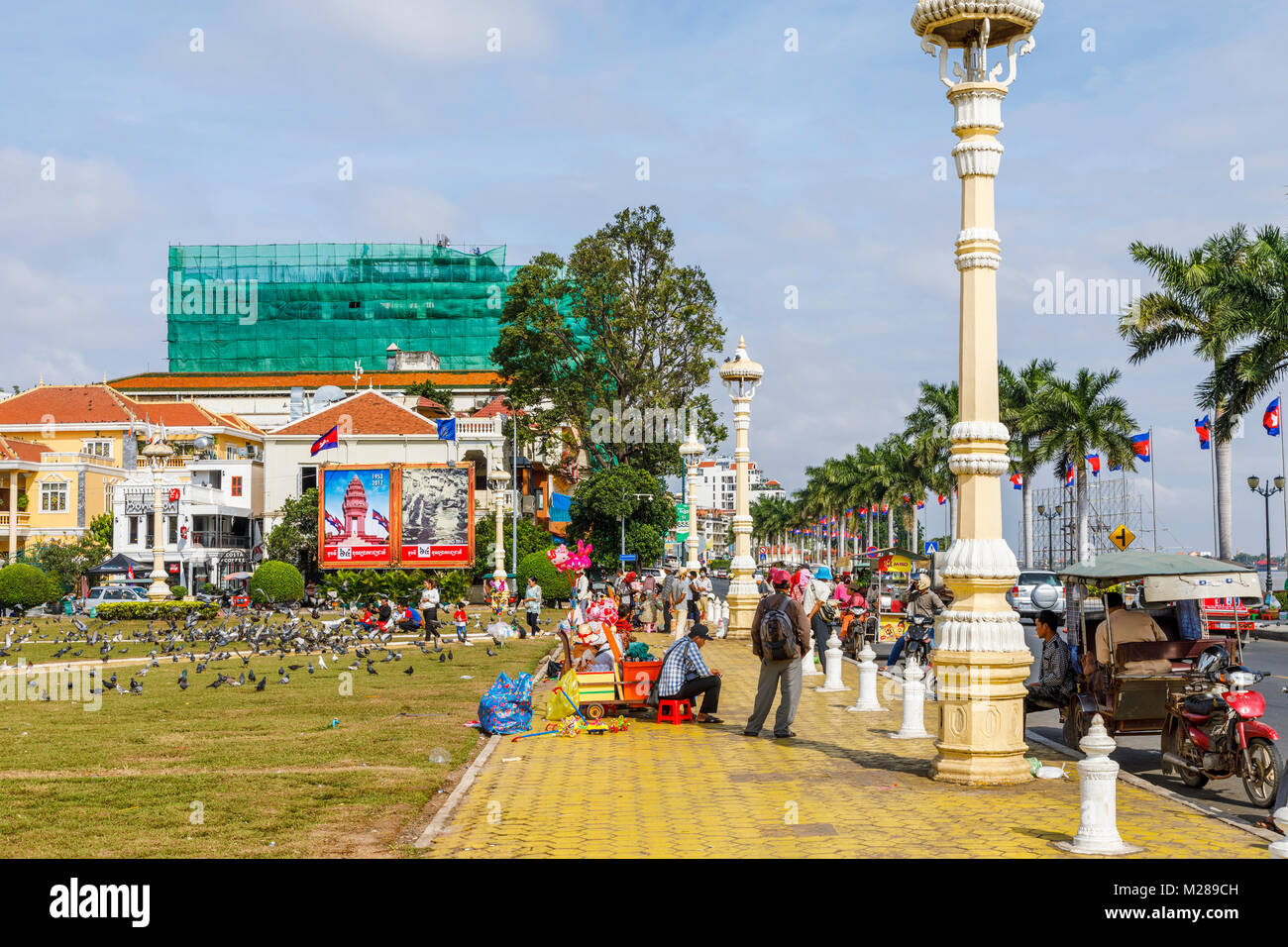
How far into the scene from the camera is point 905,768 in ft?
34.7

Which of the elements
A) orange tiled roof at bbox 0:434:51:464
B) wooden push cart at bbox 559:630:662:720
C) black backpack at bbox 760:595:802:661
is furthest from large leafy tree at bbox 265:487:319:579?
black backpack at bbox 760:595:802:661

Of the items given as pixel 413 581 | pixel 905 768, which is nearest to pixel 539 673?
pixel 905 768

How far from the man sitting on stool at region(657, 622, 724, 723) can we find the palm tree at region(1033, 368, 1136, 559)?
123 ft

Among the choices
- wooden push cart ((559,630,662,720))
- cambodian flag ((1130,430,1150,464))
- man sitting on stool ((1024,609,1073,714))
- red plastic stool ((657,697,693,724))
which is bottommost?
red plastic stool ((657,697,693,724))

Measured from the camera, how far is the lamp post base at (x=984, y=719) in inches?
378

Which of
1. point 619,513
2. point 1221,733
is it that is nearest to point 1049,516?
point 619,513

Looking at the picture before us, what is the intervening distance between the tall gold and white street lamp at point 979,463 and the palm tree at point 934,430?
177 feet

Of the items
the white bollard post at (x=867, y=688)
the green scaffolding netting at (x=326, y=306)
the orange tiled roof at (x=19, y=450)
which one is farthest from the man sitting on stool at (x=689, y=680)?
the green scaffolding netting at (x=326, y=306)

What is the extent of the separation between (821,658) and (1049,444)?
30.2m

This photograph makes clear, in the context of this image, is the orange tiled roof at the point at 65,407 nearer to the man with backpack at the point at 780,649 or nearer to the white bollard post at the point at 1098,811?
the man with backpack at the point at 780,649

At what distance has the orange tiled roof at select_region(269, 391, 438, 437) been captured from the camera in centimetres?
6575

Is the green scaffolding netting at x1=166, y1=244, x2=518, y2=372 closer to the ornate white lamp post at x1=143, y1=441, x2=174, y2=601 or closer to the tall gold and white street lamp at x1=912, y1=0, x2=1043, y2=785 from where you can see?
the ornate white lamp post at x1=143, y1=441, x2=174, y2=601

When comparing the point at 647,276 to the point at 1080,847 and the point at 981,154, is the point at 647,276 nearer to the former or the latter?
the point at 981,154

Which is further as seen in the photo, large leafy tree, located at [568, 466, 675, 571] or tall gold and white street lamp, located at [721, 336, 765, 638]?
large leafy tree, located at [568, 466, 675, 571]
